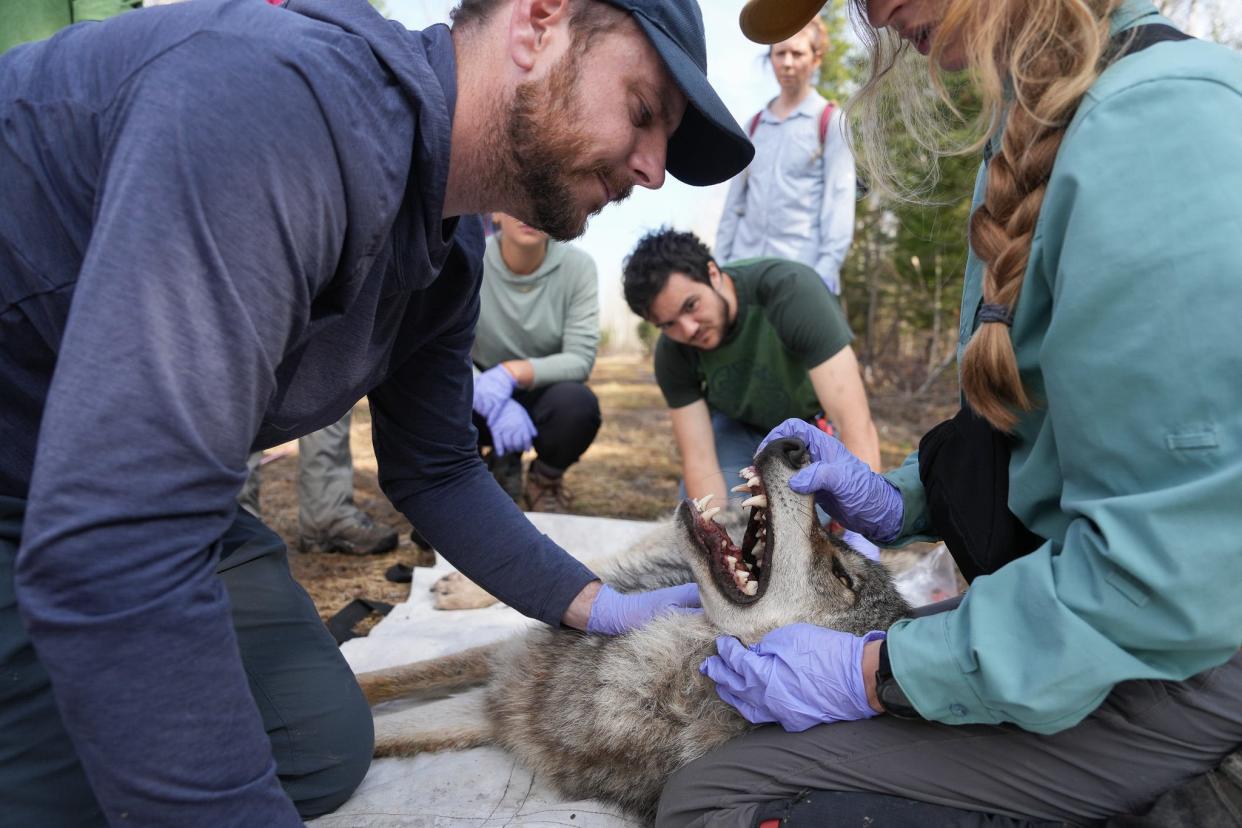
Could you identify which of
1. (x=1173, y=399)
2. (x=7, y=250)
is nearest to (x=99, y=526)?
(x=7, y=250)

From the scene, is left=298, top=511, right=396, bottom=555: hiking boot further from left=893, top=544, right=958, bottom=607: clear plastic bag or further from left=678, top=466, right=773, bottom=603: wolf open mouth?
left=678, top=466, right=773, bottom=603: wolf open mouth

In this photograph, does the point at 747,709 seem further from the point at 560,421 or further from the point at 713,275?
the point at 560,421

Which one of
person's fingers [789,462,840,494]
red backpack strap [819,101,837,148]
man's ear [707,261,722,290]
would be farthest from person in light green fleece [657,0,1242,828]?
red backpack strap [819,101,837,148]

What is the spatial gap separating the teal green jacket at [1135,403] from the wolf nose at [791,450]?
2.41ft

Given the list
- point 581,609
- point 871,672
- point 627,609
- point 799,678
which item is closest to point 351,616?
point 581,609

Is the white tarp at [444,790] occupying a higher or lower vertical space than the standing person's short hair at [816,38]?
lower

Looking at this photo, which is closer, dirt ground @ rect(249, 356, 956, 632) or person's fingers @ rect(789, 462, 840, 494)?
person's fingers @ rect(789, 462, 840, 494)

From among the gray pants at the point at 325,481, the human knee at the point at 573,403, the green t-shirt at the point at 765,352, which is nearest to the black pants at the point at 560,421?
the human knee at the point at 573,403

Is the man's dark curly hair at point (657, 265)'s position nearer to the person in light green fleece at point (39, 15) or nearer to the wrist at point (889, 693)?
the person in light green fleece at point (39, 15)

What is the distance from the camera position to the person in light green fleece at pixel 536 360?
4.99m

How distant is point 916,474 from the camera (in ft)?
7.89

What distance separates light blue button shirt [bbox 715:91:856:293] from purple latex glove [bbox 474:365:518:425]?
1.70 metres

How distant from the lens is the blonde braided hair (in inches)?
58.1

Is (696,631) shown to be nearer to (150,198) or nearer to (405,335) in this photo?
(405,335)
